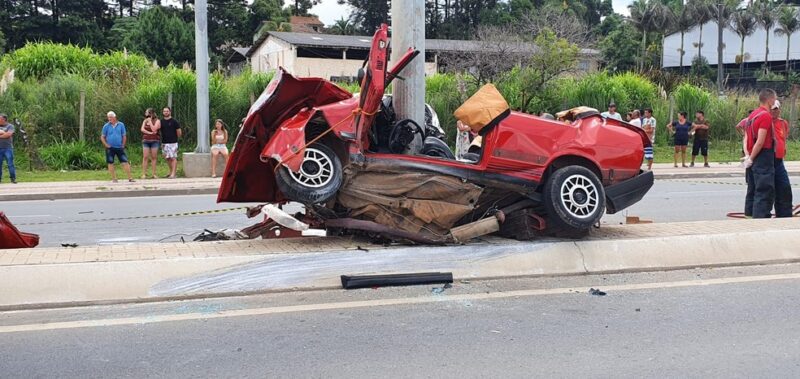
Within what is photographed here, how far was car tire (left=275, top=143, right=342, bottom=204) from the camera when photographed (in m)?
6.63

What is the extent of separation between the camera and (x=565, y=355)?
481 cm

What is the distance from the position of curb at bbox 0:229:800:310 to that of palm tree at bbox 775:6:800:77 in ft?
233

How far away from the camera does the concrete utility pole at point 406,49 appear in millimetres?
7652

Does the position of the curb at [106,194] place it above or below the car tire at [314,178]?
below

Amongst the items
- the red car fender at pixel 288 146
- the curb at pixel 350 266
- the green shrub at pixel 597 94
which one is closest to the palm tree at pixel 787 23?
the green shrub at pixel 597 94

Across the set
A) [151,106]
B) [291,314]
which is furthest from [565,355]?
[151,106]

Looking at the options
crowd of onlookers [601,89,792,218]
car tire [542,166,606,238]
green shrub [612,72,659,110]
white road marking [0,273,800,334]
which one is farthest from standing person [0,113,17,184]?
green shrub [612,72,659,110]

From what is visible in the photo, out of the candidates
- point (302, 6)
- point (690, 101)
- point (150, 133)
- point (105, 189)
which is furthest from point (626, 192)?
point (302, 6)

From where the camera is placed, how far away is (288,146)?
656cm

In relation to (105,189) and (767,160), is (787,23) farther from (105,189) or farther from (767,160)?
(105,189)

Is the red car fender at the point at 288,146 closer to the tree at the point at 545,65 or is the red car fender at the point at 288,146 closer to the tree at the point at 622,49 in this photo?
the tree at the point at 545,65

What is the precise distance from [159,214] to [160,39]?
42.5 meters

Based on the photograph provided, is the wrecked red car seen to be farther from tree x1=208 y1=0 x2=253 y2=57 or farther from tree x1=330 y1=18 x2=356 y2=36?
tree x1=330 y1=18 x2=356 y2=36

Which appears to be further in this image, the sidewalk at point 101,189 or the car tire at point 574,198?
the sidewalk at point 101,189
